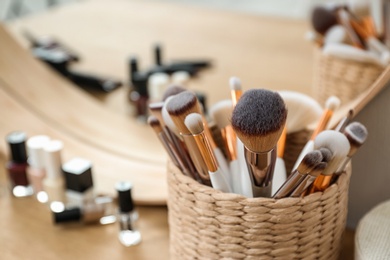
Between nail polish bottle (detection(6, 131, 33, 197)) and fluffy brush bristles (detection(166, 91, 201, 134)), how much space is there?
287mm

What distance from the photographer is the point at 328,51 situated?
598mm

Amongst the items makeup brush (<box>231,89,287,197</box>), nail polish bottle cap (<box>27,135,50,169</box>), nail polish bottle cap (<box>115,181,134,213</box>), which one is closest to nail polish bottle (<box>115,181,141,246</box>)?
nail polish bottle cap (<box>115,181,134,213</box>)

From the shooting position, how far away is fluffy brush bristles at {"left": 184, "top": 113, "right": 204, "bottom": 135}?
0.39 m

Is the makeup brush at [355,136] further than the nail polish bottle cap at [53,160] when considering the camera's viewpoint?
No

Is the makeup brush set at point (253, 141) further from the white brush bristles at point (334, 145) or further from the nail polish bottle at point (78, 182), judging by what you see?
the nail polish bottle at point (78, 182)

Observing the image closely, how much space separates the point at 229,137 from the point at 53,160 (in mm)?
219

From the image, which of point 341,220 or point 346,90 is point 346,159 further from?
point 346,90

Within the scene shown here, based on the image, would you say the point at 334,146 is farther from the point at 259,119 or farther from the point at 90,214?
the point at 90,214

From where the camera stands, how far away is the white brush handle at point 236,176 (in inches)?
17.8

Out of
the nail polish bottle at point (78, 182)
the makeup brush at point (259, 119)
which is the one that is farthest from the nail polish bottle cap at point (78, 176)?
the makeup brush at point (259, 119)

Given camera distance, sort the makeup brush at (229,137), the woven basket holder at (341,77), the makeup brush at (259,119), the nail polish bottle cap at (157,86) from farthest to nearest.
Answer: the nail polish bottle cap at (157,86) → the woven basket holder at (341,77) → the makeup brush at (229,137) → the makeup brush at (259,119)

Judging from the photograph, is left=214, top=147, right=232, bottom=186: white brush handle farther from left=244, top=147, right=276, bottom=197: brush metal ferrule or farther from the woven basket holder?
the woven basket holder

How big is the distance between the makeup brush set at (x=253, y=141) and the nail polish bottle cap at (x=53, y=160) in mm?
183

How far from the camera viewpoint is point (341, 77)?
23.3 inches
